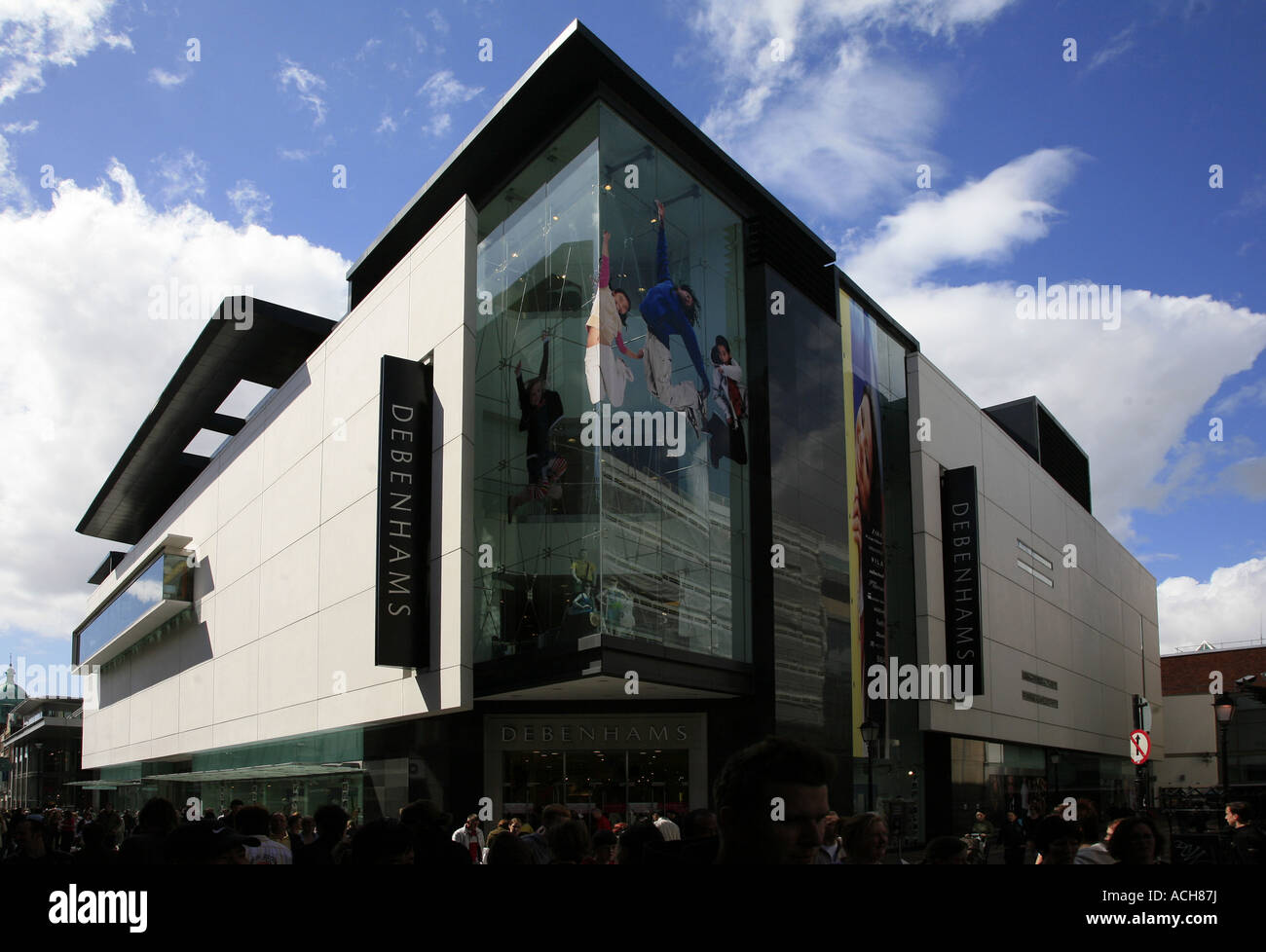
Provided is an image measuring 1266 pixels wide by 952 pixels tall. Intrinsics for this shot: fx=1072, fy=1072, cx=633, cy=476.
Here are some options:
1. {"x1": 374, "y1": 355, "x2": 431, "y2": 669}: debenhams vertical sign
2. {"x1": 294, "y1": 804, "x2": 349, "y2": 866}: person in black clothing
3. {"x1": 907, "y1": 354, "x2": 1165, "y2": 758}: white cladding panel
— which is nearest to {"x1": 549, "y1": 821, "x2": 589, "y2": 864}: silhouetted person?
{"x1": 294, "y1": 804, "x2": 349, "y2": 866}: person in black clothing

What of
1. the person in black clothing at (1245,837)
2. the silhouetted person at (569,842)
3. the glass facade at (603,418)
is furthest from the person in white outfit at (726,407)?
the silhouetted person at (569,842)

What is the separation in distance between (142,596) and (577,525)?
Result: 28.4 m

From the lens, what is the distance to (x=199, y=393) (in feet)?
139

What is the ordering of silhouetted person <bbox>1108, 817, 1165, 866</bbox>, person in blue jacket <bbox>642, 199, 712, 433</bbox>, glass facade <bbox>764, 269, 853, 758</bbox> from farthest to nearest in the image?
glass facade <bbox>764, 269, 853, 758</bbox>
person in blue jacket <bbox>642, 199, 712, 433</bbox>
silhouetted person <bbox>1108, 817, 1165, 866</bbox>

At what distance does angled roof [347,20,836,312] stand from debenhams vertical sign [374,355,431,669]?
6.45 m

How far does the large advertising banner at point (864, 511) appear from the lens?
30531mm

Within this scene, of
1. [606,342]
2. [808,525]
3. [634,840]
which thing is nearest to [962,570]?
[808,525]

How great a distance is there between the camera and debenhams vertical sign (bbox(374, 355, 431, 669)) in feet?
73.6

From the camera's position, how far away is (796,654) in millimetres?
26953

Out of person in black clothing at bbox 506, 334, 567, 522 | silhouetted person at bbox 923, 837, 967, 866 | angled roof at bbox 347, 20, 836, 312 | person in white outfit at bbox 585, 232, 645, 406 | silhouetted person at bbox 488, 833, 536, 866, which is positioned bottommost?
silhouetted person at bbox 923, 837, 967, 866

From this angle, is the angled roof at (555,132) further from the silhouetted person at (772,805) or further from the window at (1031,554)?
the silhouetted person at (772,805)

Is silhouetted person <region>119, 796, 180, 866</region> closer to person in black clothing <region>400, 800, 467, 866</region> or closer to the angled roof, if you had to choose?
person in black clothing <region>400, 800, 467, 866</region>

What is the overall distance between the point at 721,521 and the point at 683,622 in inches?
122

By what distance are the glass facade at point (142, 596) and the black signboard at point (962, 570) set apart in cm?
2694
